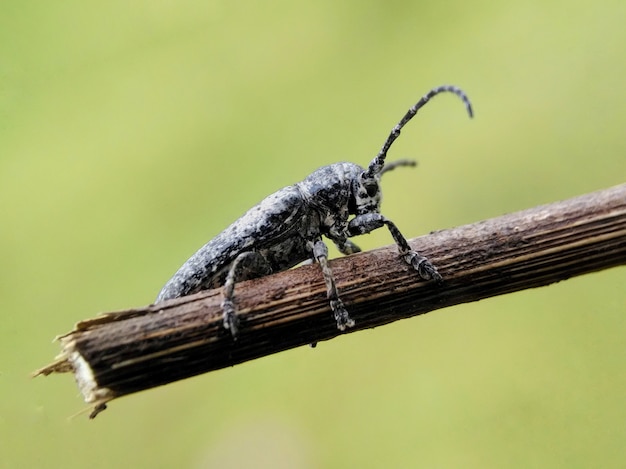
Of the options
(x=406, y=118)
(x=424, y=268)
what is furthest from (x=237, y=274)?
(x=406, y=118)

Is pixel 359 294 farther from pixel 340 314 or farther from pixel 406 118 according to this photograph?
pixel 406 118

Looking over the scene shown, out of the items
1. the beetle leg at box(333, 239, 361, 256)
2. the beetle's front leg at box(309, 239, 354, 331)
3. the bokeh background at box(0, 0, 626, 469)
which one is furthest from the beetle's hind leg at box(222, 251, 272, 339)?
the bokeh background at box(0, 0, 626, 469)

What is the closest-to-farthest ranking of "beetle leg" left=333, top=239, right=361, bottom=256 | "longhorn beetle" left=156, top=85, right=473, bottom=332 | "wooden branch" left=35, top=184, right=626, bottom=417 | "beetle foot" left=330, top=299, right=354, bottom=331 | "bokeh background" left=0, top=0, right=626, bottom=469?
"wooden branch" left=35, top=184, right=626, bottom=417 → "beetle foot" left=330, top=299, right=354, bottom=331 → "longhorn beetle" left=156, top=85, right=473, bottom=332 → "beetle leg" left=333, top=239, right=361, bottom=256 → "bokeh background" left=0, top=0, right=626, bottom=469

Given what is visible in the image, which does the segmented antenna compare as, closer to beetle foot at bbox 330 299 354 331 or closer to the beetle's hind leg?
the beetle's hind leg

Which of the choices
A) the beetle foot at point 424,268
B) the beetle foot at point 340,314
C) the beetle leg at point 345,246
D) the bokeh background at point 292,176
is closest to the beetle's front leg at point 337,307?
the beetle foot at point 340,314

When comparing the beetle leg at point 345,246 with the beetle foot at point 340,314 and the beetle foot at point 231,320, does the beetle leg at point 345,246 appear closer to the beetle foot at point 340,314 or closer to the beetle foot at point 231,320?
the beetle foot at point 340,314
